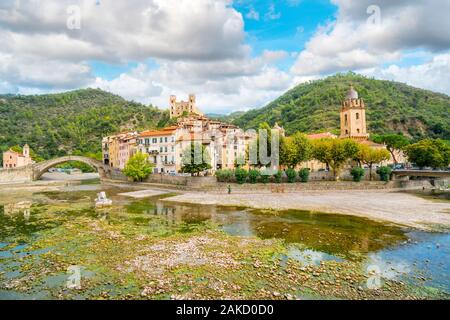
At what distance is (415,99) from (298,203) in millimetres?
147250

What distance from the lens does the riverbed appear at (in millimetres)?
14492

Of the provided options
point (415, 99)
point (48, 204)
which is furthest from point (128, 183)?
point (415, 99)

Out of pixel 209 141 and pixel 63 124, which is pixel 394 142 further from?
pixel 63 124

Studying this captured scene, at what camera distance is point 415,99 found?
15188cm

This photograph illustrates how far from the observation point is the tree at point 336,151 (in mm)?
53406

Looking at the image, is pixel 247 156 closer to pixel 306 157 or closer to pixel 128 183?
pixel 306 157

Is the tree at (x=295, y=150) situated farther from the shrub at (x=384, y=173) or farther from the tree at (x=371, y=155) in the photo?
the shrub at (x=384, y=173)

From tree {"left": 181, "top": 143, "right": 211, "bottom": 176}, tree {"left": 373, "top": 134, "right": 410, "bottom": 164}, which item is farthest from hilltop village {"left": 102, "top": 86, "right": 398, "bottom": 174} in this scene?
tree {"left": 373, "top": 134, "right": 410, "bottom": 164}

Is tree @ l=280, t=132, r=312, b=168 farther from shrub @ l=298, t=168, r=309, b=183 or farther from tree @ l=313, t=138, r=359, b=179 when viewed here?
shrub @ l=298, t=168, r=309, b=183

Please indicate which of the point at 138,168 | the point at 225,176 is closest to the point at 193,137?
the point at 138,168

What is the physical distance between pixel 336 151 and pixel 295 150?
734 cm

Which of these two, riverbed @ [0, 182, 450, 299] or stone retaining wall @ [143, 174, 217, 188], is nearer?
riverbed @ [0, 182, 450, 299]

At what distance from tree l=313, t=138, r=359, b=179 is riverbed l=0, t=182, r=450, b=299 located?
24.4m

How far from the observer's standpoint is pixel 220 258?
61.7 feet
